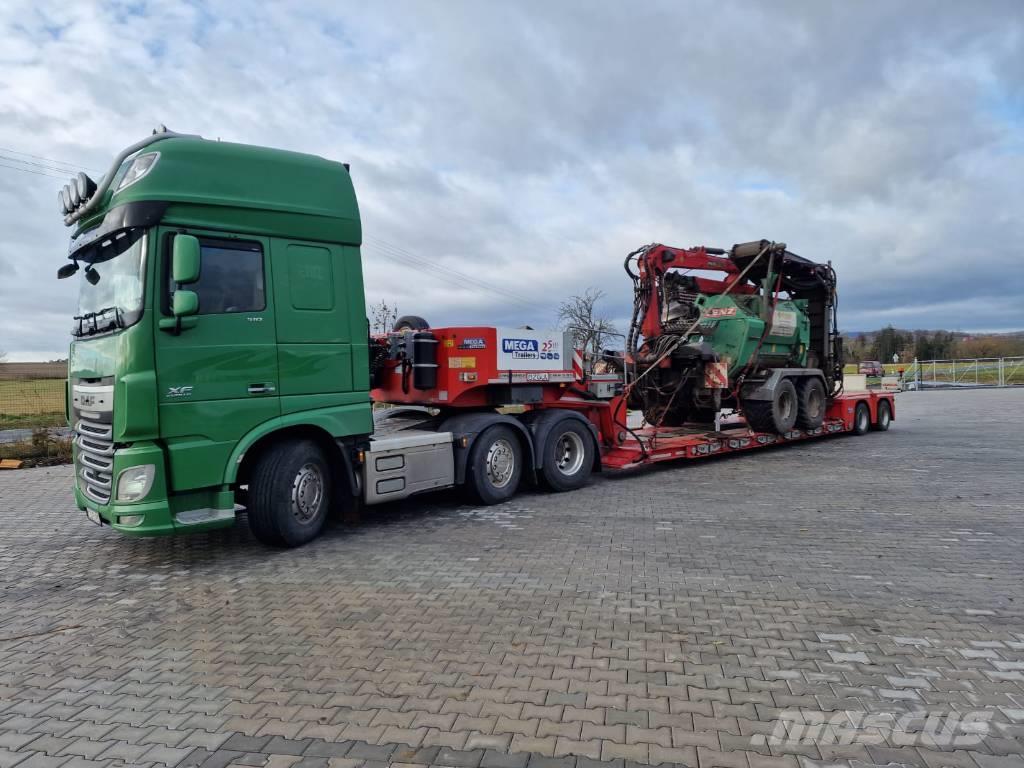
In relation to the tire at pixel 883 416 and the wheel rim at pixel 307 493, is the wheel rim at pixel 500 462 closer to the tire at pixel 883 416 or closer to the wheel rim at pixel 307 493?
the wheel rim at pixel 307 493

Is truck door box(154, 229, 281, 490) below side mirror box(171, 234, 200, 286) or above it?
below

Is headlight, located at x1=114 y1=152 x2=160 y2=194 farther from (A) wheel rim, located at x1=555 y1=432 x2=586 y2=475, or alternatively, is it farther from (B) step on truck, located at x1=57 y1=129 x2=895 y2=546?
(A) wheel rim, located at x1=555 y1=432 x2=586 y2=475

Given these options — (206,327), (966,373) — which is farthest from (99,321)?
(966,373)

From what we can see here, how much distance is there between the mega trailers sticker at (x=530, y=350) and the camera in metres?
8.24

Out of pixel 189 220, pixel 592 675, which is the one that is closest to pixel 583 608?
pixel 592 675

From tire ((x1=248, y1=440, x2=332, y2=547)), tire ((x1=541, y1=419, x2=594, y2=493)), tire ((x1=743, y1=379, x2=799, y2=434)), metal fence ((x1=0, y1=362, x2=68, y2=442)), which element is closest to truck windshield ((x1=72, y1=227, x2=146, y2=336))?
tire ((x1=248, y1=440, x2=332, y2=547))

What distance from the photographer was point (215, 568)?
586 cm

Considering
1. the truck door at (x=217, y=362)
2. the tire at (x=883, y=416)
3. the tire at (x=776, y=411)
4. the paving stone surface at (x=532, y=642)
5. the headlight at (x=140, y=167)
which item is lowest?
the paving stone surface at (x=532, y=642)

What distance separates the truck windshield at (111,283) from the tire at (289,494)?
1.69m

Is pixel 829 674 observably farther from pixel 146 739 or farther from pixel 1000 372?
pixel 1000 372

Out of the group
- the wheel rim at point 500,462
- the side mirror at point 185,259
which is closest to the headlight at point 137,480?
the side mirror at point 185,259

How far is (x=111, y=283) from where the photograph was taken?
231 inches

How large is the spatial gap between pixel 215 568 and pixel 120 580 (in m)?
0.72

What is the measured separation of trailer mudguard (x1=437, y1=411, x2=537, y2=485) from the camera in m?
7.89
